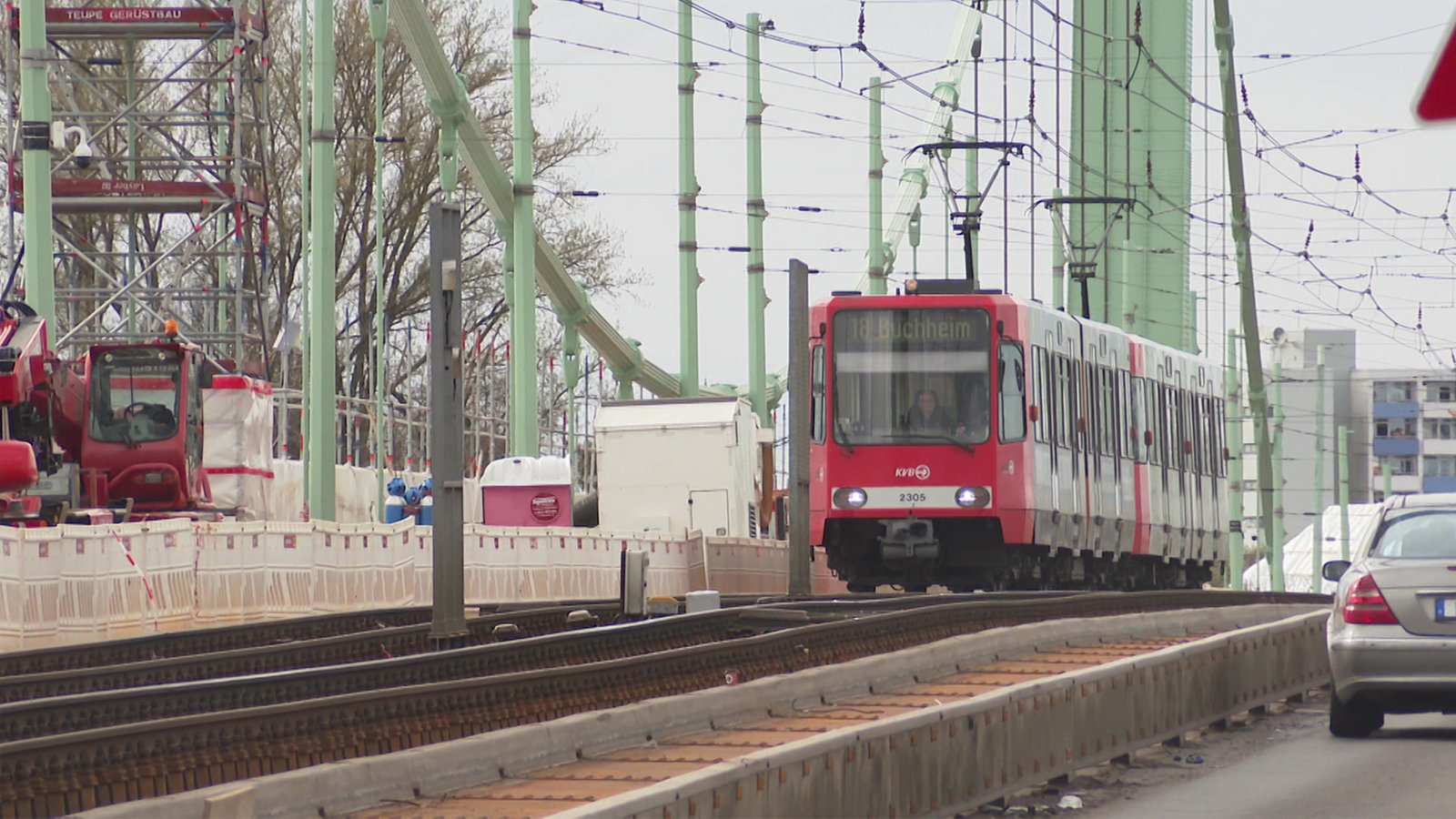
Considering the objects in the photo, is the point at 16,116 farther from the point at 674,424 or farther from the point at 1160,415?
the point at 1160,415

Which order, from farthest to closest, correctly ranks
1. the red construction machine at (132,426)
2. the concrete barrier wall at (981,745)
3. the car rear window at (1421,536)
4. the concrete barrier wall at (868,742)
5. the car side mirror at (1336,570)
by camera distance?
the red construction machine at (132,426)
the car side mirror at (1336,570)
the car rear window at (1421,536)
the concrete barrier wall at (981,745)
the concrete barrier wall at (868,742)

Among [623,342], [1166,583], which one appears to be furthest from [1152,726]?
[623,342]

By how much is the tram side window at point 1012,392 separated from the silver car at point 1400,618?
11576 mm

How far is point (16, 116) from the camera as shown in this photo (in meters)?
48.7

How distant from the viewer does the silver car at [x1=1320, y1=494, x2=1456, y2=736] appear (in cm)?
1413

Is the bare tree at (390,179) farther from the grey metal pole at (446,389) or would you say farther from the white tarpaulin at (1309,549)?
the white tarpaulin at (1309,549)

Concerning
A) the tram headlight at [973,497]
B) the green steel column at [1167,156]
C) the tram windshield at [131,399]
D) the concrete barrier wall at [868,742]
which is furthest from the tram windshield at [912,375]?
the green steel column at [1167,156]

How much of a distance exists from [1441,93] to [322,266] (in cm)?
2856

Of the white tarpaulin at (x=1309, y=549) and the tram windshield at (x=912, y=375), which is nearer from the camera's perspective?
the tram windshield at (x=912, y=375)

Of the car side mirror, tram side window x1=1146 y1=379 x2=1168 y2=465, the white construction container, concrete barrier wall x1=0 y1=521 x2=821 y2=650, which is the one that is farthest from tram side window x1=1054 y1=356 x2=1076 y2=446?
the white construction container

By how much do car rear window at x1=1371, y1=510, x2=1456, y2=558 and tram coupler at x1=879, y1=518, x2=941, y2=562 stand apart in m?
12.0

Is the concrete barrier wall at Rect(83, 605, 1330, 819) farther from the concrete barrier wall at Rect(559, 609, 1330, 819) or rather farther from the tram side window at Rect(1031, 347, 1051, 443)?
the tram side window at Rect(1031, 347, 1051, 443)

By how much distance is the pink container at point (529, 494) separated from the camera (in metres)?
40.8

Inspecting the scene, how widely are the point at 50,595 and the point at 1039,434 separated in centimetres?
1034
